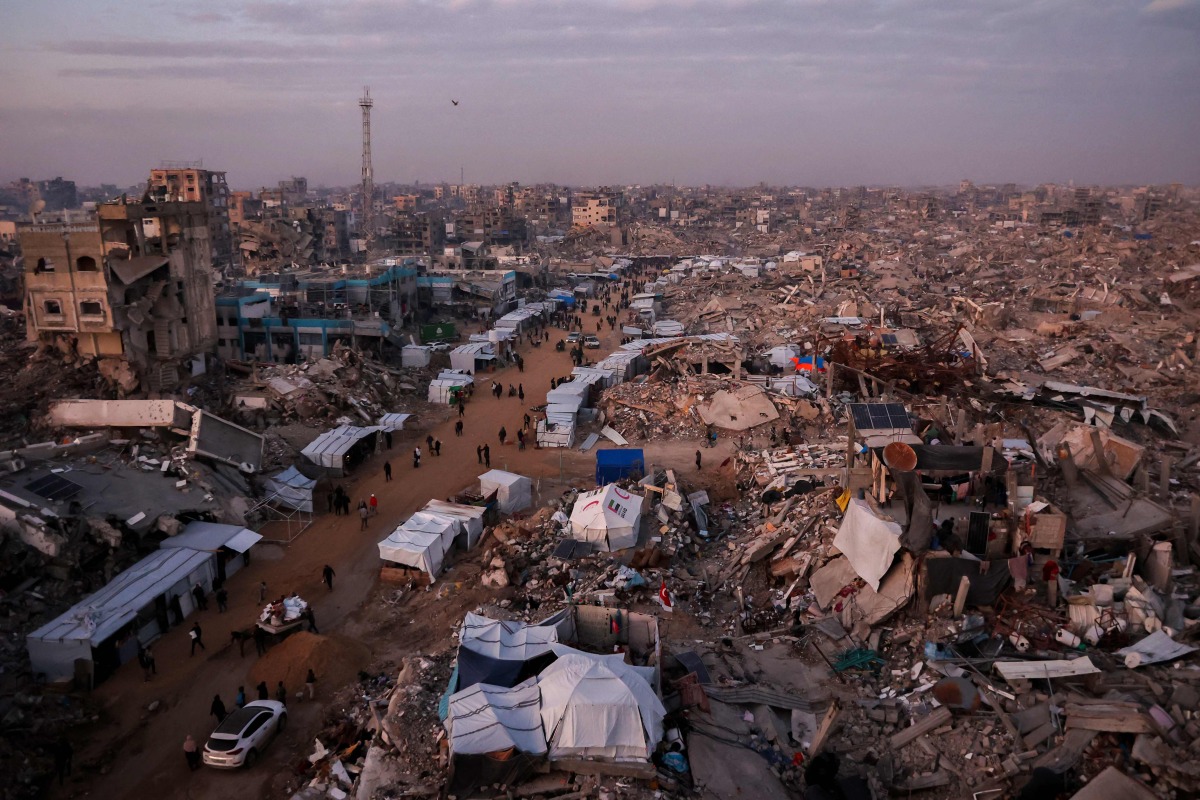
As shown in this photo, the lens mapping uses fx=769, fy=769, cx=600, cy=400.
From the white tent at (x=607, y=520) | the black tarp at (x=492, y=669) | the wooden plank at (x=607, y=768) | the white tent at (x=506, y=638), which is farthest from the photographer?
the white tent at (x=607, y=520)

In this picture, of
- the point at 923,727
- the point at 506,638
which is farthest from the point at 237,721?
the point at 923,727

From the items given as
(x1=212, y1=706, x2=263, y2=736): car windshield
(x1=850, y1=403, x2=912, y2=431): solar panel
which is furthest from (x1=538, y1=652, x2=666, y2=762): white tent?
(x1=850, y1=403, x2=912, y2=431): solar panel

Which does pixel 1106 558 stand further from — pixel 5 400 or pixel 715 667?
pixel 5 400

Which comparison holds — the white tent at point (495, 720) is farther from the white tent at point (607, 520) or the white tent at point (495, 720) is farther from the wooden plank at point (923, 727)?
the white tent at point (607, 520)

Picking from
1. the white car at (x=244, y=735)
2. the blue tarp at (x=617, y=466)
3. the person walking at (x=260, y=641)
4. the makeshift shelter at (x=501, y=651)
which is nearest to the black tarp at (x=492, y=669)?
the makeshift shelter at (x=501, y=651)

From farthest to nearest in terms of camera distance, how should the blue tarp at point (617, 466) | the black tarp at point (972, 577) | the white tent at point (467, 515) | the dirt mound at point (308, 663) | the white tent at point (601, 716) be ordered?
the blue tarp at point (617, 466) < the white tent at point (467, 515) < the dirt mound at point (308, 663) < the black tarp at point (972, 577) < the white tent at point (601, 716)
